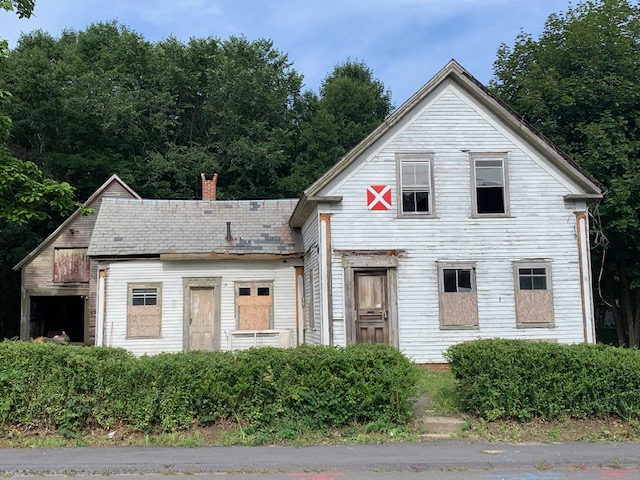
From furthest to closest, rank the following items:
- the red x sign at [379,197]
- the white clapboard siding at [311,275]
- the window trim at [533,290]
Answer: the white clapboard siding at [311,275]
the red x sign at [379,197]
the window trim at [533,290]

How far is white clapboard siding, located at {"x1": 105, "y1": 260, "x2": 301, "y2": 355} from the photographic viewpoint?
17.7m

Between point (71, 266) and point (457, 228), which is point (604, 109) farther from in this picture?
point (71, 266)

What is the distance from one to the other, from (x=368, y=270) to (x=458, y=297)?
243 cm

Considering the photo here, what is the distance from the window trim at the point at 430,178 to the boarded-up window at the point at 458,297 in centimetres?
148

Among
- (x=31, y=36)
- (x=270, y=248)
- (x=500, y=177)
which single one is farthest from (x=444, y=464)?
(x=31, y=36)

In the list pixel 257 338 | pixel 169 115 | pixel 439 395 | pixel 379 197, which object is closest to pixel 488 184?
pixel 379 197

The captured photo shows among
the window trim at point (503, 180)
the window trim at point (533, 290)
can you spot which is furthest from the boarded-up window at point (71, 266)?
the window trim at point (533, 290)

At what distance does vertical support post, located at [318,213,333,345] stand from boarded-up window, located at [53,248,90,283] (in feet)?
44.4

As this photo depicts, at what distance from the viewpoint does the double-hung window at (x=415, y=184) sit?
605 inches

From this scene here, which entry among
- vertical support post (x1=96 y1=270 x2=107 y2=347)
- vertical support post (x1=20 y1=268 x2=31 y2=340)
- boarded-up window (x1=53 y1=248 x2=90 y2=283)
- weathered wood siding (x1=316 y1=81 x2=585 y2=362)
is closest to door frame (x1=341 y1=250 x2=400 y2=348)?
weathered wood siding (x1=316 y1=81 x2=585 y2=362)

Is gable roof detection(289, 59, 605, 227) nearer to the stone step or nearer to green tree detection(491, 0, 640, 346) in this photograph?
green tree detection(491, 0, 640, 346)

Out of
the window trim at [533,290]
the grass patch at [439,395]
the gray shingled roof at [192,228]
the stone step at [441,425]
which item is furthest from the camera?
the gray shingled roof at [192,228]

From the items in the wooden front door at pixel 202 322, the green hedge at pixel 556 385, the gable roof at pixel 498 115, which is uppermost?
the gable roof at pixel 498 115

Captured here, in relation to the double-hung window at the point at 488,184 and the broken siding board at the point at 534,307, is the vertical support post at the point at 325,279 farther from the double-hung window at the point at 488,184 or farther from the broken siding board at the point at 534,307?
the broken siding board at the point at 534,307
